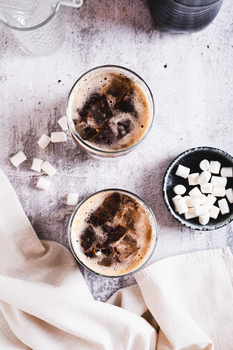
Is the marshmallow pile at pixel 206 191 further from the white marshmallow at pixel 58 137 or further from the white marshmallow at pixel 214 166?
the white marshmallow at pixel 58 137

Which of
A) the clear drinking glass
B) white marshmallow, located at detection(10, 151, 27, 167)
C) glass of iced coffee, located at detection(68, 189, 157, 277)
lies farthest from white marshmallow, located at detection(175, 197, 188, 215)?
the clear drinking glass

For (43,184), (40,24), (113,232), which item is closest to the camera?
(40,24)

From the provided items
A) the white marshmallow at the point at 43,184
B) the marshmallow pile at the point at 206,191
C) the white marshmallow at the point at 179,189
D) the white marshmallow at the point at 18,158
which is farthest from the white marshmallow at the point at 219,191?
the white marshmallow at the point at 18,158

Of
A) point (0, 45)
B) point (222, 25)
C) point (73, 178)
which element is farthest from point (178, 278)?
point (0, 45)

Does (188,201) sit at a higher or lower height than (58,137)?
lower

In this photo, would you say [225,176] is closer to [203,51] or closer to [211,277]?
[211,277]

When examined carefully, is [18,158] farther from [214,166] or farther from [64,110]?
[214,166]

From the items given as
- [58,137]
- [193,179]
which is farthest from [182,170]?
[58,137]
